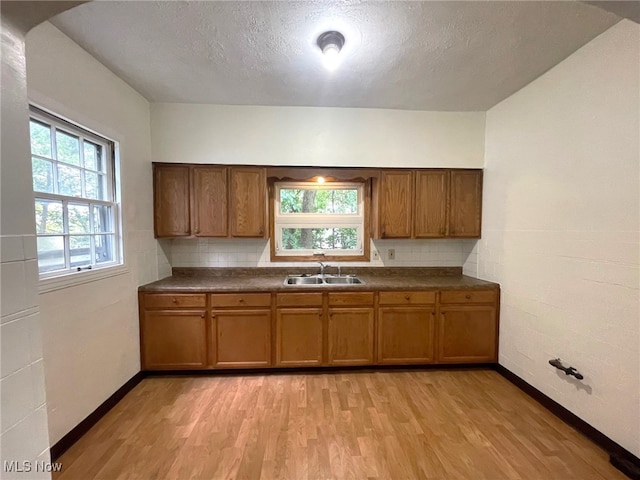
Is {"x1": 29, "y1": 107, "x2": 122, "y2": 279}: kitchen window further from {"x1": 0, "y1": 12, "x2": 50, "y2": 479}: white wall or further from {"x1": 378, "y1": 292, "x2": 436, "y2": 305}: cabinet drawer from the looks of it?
{"x1": 378, "y1": 292, "x2": 436, "y2": 305}: cabinet drawer

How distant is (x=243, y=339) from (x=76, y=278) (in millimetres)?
1377

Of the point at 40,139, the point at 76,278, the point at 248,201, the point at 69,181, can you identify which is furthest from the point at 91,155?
the point at 248,201

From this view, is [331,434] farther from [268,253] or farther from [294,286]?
[268,253]

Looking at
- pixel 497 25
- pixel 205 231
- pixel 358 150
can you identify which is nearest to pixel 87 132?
pixel 205 231

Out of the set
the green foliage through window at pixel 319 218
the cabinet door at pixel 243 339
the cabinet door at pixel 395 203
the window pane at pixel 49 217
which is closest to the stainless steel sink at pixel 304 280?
the green foliage through window at pixel 319 218

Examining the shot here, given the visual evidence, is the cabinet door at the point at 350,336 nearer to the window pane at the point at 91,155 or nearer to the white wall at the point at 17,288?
the white wall at the point at 17,288

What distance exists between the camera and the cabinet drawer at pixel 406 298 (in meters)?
2.68

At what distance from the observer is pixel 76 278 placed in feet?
6.04

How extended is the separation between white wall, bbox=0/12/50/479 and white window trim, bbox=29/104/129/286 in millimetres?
656

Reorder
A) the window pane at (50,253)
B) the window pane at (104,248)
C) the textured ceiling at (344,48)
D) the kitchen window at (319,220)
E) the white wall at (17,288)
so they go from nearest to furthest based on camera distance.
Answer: the white wall at (17,288) < the textured ceiling at (344,48) < the window pane at (50,253) < the window pane at (104,248) < the kitchen window at (319,220)

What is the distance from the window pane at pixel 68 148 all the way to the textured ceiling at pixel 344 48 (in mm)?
633

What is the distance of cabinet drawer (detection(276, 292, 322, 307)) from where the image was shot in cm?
262

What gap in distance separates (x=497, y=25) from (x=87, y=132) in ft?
9.32

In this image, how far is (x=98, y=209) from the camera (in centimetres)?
216
